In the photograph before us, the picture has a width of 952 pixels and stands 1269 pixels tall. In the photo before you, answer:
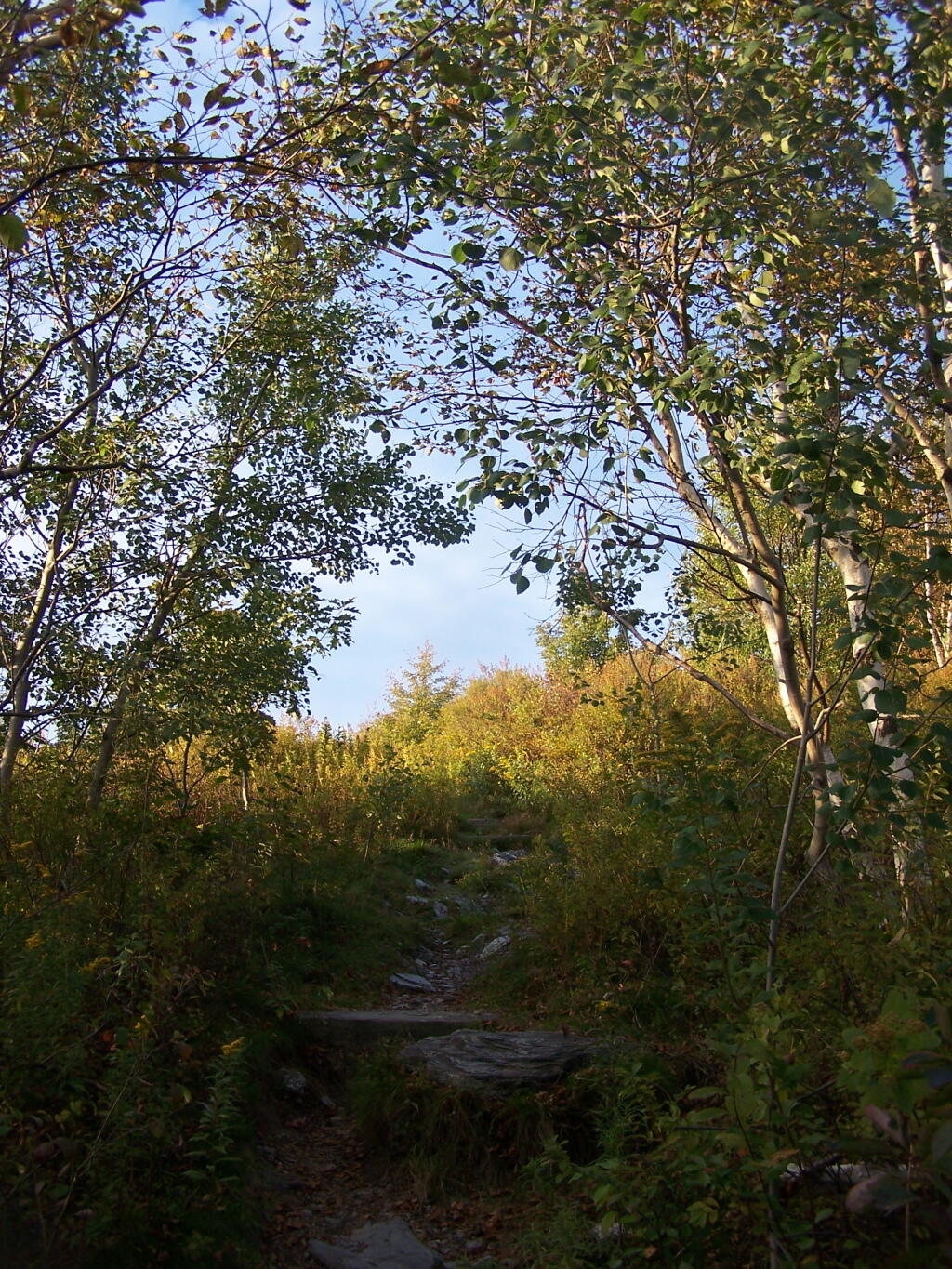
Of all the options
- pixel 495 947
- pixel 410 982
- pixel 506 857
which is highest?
pixel 506 857

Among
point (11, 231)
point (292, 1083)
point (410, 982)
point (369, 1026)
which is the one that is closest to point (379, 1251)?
point (292, 1083)

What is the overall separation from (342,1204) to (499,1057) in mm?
1084

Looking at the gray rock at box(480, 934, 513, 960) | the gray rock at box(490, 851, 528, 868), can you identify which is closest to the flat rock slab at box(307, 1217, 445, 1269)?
the gray rock at box(480, 934, 513, 960)

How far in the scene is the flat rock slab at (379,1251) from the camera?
3.82 m

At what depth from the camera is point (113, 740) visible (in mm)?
7160

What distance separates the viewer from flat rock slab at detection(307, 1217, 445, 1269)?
3820mm

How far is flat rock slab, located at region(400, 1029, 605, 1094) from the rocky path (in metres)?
0.51

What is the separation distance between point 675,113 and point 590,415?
1.54 meters

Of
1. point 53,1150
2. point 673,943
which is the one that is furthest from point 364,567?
point 53,1150

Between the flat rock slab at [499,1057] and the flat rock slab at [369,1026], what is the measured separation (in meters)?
0.39

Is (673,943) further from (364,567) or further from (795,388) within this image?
(364,567)

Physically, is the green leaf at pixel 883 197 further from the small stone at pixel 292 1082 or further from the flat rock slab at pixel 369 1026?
the small stone at pixel 292 1082

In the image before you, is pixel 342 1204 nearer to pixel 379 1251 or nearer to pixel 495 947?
pixel 379 1251

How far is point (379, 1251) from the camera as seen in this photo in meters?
3.93
